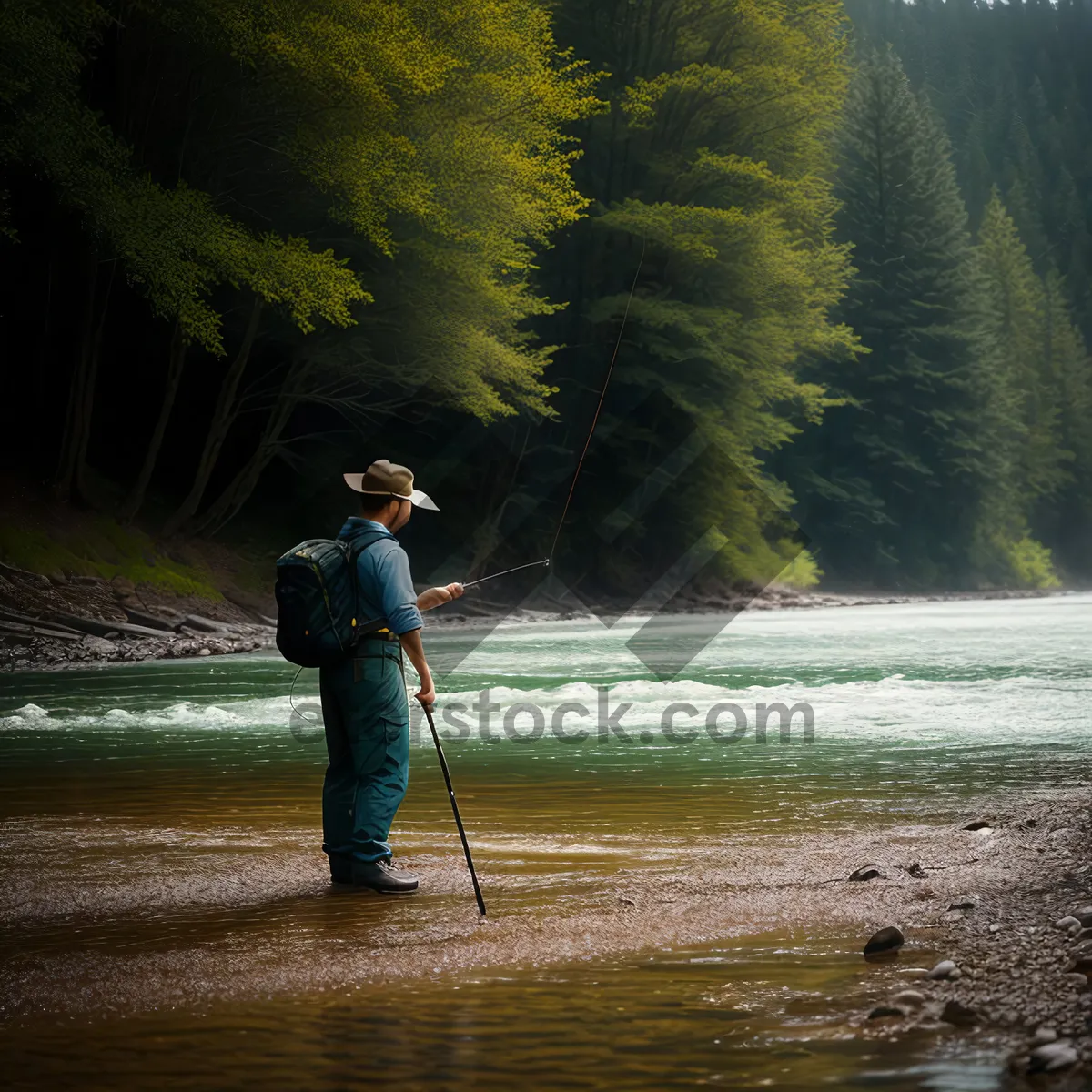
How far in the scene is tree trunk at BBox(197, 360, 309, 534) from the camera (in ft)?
75.9

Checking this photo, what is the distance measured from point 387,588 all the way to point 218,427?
17798 millimetres

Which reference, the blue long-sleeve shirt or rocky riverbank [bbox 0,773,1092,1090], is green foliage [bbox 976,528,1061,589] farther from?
the blue long-sleeve shirt

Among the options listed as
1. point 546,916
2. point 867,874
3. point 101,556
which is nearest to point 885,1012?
point 546,916

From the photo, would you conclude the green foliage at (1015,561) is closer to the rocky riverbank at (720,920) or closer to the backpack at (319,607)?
the rocky riverbank at (720,920)

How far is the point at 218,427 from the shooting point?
22031 mm

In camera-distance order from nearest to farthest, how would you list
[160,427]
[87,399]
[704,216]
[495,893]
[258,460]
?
[495,893] → [87,399] → [160,427] → [258,460] → [704,216]

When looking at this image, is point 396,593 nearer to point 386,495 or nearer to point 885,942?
point 386,495

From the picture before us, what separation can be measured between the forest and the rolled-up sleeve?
Answer: 5.55 ft

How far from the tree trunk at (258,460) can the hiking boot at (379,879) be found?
18.5 meters

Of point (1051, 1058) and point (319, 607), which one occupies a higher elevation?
point (319, 607)

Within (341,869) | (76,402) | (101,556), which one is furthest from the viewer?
(76,402)

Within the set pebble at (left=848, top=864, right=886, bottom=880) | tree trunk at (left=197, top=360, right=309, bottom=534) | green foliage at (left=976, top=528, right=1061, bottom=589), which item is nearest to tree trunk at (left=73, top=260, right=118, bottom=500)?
tree trunk at (left=197, top=360, right=309, bottom=534)

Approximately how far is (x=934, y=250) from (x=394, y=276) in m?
34.5

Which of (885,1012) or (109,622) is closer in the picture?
(885,1012)
